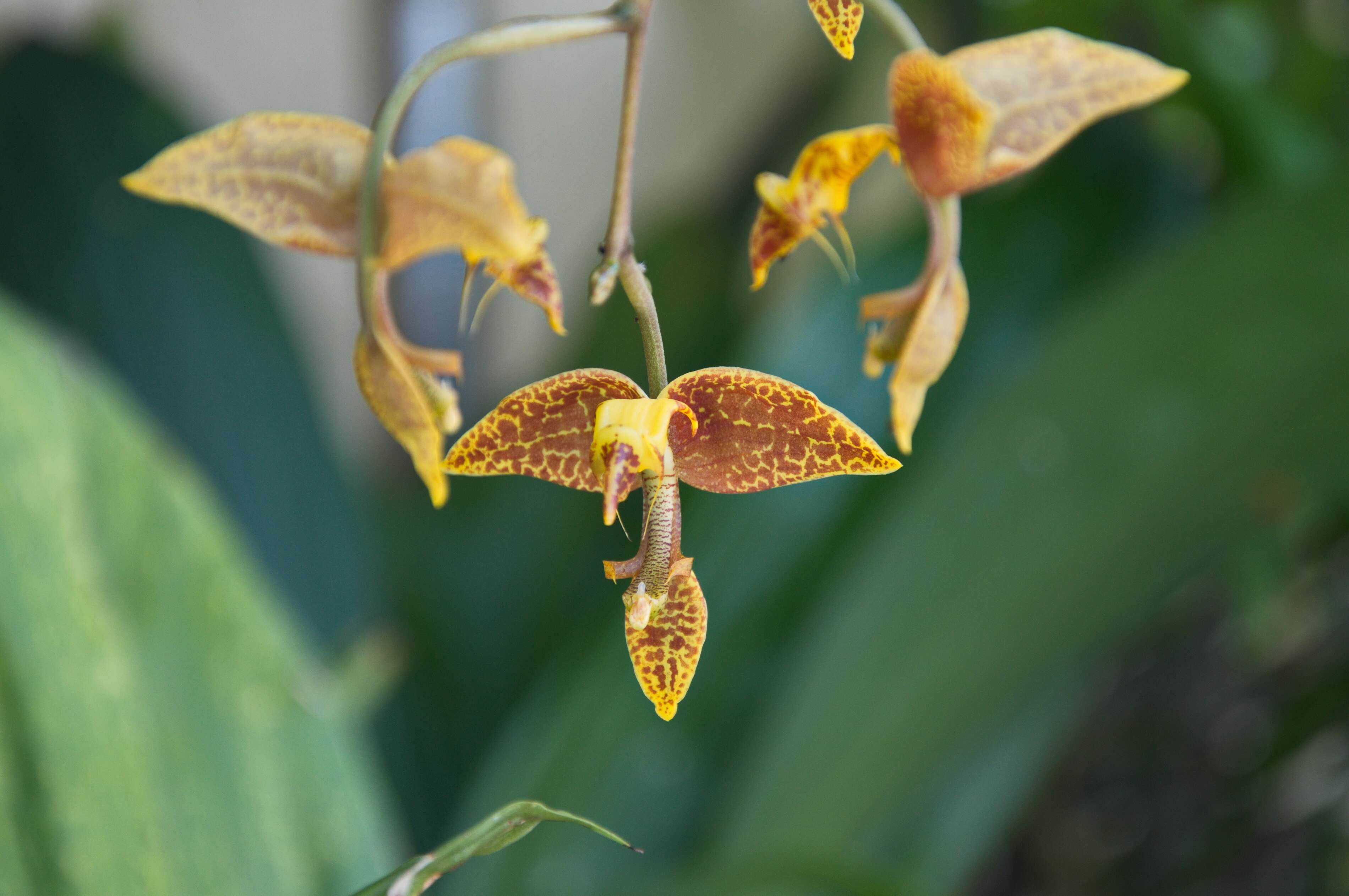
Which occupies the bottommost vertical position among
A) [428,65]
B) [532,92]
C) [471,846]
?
[532,92]

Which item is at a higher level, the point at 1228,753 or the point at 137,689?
the point at 137,689

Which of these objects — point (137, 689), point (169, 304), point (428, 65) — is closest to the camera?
point (428, 65)

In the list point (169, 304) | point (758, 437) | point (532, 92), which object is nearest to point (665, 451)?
point (758, 437)

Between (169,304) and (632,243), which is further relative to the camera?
(169,304)

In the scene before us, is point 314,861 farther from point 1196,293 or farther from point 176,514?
point 1196,293

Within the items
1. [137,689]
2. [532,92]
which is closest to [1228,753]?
[137,689]

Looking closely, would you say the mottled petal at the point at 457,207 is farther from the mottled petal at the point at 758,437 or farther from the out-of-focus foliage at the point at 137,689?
the out-of-focus foliage at the point at 137,689

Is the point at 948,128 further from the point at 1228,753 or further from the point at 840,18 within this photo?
the point at 1228,753

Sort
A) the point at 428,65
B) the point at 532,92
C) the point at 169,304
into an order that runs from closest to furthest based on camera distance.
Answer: the point at 428,65
the point at 169,304
the point at 532,92
